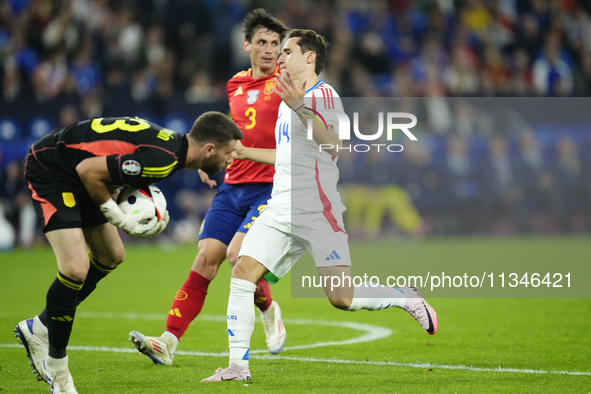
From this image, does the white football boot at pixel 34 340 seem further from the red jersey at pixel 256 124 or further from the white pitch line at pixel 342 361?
the red jersey at pixel 256 124

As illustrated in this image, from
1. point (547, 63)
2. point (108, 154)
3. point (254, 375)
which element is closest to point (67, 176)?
point (108, 154)

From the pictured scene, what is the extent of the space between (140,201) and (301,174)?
3.81 ft

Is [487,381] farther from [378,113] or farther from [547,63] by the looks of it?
[547,63]

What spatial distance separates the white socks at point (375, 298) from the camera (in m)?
5.51

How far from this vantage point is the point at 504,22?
2186 cm

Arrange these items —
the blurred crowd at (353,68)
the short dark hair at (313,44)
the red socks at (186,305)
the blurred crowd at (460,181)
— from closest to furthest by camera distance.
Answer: the short dark hair at (313,44)
the red socks at (186,305)
the blurred crowd at (353,68)
the blurred crowd at (460,181)

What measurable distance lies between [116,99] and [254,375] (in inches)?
460

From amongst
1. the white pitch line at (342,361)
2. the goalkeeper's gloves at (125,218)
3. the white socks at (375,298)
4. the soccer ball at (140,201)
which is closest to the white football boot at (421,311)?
the white socks at (375,298)

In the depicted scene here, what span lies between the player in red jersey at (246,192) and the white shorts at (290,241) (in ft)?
2.88

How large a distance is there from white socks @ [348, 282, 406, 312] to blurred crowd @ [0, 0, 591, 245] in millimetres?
11136

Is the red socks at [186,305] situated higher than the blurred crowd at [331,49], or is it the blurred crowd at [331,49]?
the blurred crowd at [331,49]

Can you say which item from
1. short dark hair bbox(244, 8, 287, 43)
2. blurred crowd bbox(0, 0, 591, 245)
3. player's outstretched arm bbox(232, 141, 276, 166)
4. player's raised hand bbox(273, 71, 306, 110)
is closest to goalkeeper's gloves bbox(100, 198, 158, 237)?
player's outstretched arm bbox(232, 141, 276, 166)

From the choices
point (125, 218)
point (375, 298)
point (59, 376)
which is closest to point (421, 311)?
point (375, 298)

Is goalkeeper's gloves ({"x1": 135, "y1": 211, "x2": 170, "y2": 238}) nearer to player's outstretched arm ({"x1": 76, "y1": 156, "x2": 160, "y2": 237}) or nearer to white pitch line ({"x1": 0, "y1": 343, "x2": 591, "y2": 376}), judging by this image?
player's outstretched arm ({"x1": 76, "y1": 156, "x2": 160, "y2": 237})
